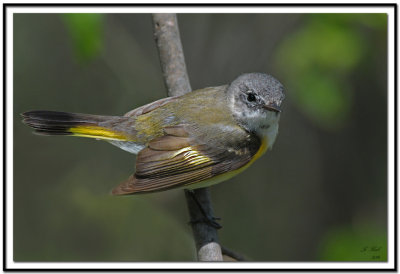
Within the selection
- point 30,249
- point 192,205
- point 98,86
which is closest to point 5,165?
point 192,205

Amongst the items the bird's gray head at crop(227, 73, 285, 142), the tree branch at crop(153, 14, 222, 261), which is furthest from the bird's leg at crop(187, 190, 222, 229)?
the bird's gray head at crop(227, 73, 285, 142)

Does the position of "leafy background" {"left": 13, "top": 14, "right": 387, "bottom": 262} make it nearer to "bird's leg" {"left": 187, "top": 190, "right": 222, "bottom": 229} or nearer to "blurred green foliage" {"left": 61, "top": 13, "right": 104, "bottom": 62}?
"bird's leg" {"left": 187, "top": 190, "right": 222, "bottom": 229}

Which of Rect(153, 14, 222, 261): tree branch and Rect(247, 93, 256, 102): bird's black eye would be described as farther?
Rect(153, 14, 222, 261): tree branch

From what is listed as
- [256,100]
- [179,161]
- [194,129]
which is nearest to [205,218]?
[179,161]

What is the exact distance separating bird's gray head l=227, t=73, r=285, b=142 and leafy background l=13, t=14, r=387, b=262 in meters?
1.09

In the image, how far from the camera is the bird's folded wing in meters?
2.80

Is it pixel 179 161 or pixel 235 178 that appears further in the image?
pixel 235 178

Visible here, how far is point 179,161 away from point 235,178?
252cm

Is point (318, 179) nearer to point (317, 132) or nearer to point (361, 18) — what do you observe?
point (317, 132)

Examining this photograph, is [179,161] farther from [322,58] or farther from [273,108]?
[322,58]

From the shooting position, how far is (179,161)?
9.55 feet

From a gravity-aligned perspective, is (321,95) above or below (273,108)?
above

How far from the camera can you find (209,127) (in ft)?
9.95

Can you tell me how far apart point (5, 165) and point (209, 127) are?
120 centimetres
